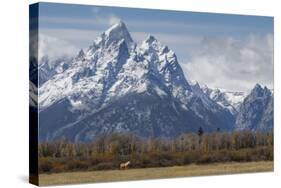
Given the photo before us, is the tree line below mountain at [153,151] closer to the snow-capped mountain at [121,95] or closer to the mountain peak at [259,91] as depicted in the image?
the snow-capped mountain at [121,95]

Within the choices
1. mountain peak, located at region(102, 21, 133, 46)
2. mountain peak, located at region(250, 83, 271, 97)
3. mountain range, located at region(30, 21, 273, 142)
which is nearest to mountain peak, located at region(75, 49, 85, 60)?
mountain range, located at region(30, 21, 273, 142)

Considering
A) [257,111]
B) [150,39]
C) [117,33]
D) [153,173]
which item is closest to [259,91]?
[257,111]

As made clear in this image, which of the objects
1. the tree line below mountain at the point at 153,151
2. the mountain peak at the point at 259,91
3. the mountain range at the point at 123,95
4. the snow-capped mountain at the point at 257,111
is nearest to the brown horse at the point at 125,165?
the tree line below mountain at the point at 153,151

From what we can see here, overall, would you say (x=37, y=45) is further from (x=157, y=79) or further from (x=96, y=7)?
(x=157, y=79)

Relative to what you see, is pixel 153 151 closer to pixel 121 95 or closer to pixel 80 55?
pixel 121 95

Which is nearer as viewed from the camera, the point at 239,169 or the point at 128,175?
the point at 128,175

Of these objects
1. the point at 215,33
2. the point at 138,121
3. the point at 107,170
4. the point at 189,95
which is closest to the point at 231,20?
the point at 215,33

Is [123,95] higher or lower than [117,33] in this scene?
lower
